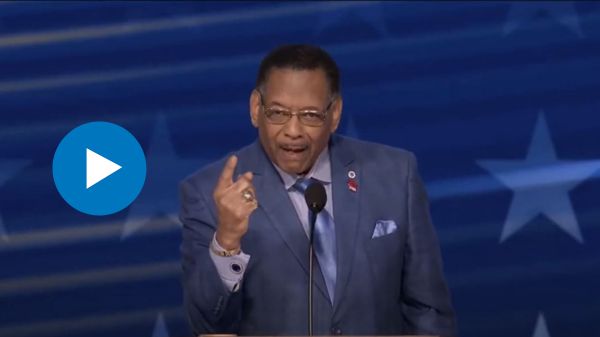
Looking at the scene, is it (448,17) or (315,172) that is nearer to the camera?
(315,172)

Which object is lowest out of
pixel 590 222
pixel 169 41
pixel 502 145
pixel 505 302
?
pixel 505 302

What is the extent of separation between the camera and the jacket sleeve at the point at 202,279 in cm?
271

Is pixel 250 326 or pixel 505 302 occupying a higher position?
pixel 250 326

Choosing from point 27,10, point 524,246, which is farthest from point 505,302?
point 27,10

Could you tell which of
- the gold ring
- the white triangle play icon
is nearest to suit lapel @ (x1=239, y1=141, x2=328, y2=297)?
the gold ring

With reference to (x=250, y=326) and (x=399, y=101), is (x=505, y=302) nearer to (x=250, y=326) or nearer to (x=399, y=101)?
(x=399, y=101)

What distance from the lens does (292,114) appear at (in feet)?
9.25

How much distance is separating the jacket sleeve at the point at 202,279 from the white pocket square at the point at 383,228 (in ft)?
1.20

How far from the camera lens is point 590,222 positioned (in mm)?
4027

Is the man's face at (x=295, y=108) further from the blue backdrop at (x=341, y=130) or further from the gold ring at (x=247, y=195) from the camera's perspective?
the blue backdrop at (x=341, y=130)

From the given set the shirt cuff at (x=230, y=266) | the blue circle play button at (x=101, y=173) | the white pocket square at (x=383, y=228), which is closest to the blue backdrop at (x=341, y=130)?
the blue circle play button at (x=101, y=173)

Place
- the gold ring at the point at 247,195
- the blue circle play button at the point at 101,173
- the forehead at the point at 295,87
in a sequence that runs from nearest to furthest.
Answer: the gold ring at the point at 247,195, the forehead at the point at 295,87, the blue circle play button at the point at 101,173

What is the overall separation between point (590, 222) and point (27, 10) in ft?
6.42

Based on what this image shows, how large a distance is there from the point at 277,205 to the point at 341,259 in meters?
0.20
